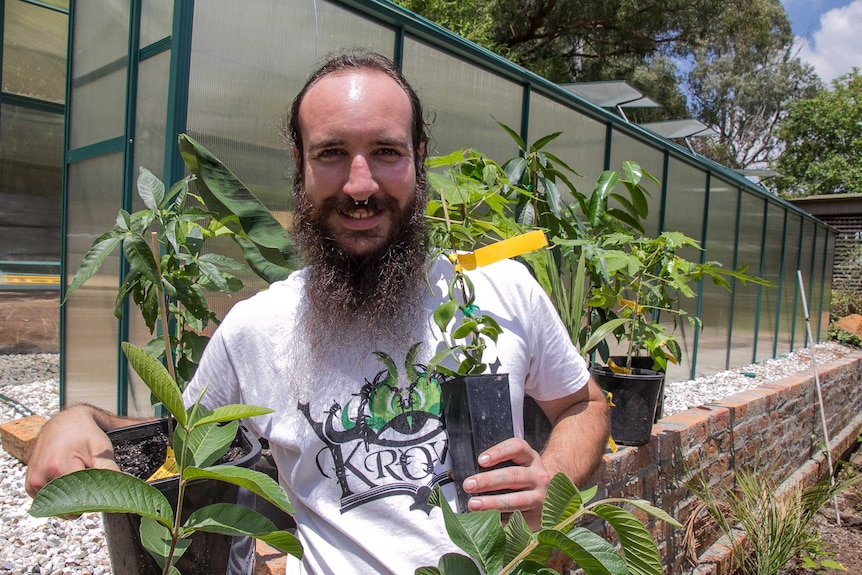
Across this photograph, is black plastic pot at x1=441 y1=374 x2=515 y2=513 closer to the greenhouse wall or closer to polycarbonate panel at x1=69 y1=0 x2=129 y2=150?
the greenhouse wall

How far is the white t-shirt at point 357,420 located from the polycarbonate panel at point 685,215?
5.22 meters

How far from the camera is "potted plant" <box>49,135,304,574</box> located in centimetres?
101

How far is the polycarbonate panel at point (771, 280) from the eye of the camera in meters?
9.34

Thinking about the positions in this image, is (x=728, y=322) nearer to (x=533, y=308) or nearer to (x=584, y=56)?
(x=533, y=308)

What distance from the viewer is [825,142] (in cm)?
2562

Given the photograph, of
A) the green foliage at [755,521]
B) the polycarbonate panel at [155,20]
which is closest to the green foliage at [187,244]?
the polycarbonate panel at [155,20]

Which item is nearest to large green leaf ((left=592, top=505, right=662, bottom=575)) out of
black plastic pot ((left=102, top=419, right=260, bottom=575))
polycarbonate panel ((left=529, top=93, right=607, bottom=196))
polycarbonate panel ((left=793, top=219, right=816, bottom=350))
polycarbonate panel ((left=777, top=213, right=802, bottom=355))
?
black plastic pot ((left=102, top=419, right=260, bottom=575))

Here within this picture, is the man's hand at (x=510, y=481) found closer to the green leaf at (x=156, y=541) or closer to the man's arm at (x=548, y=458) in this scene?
the man's arm at (x=548, y=458)

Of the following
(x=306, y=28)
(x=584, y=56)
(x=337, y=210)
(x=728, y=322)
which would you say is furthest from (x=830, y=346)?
(x=337, y=210)

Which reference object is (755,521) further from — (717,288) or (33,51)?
(33,51)

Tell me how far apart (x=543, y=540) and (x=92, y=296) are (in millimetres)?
3293

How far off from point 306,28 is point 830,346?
1345cm

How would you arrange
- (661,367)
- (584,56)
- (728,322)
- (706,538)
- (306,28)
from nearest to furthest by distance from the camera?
(306,28)
(661,367)
(706,538)
(728,322)
(584,56)

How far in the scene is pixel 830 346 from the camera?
12875 mm
